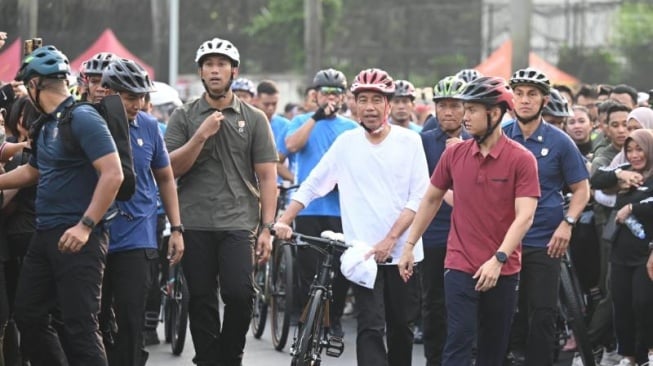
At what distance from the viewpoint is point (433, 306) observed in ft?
35.3

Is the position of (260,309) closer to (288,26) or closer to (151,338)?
(151,338)

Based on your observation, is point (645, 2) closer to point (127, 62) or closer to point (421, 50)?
point (421, 50)

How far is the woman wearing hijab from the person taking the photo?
35.1 ft

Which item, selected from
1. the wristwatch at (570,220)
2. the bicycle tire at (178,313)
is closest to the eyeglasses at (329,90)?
the bicycle tire at (178,313)

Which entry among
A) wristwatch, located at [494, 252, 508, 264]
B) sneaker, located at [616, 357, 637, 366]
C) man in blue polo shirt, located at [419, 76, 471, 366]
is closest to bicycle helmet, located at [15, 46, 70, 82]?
wristwatch, located at [494, 252, 508, 264]

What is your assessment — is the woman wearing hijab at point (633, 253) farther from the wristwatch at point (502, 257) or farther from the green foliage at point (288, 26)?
the green foliage at point (288, 26)

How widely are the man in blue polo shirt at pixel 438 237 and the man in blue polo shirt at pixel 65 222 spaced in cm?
312

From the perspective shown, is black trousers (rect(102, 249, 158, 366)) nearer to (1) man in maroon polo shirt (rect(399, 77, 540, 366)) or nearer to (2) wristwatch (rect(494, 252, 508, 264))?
(1) man in maroon polo shirt (rect(399, 77, 540, 366))

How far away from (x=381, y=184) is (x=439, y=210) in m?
1.33

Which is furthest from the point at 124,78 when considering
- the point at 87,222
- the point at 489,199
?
the point at 489,199

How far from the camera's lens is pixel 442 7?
46.5m

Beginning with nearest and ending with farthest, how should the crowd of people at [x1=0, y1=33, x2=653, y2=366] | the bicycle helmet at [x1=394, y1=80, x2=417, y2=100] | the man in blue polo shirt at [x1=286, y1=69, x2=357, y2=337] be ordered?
the crowd of people at [x1=0, y1=33, x2=653, y2=366], the man in blue polo shirt at [x1=286, y1=69, x2=357, y2=337], the bicycle helmet at [x1=394, y1=80, x2=417, y2=100]

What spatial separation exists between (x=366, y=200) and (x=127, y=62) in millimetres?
1840

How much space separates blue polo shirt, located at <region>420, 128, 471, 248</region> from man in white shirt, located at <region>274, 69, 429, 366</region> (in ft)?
3.50
